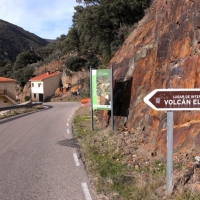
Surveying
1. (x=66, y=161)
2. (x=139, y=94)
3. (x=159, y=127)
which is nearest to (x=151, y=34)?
(x=139, y=94)

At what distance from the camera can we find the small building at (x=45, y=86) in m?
60.6

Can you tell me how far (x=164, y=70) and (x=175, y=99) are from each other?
463 cm

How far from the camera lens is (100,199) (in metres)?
5.22

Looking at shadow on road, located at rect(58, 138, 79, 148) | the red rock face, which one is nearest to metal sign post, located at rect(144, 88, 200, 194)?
the red rock face

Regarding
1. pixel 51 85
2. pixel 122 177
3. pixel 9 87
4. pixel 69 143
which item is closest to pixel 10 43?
pixel 51 85

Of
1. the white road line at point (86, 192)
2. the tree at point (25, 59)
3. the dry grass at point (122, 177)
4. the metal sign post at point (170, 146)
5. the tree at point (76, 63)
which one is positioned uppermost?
the tree at point (25, 59)

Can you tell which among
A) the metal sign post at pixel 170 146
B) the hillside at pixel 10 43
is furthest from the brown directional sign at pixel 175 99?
the hillside at pixel 10 43

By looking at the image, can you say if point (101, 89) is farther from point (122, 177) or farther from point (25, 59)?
point (25, 59)

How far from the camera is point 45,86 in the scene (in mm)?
60656

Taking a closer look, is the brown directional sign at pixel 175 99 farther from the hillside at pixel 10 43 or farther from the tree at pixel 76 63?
the hillside at pixel 10 43

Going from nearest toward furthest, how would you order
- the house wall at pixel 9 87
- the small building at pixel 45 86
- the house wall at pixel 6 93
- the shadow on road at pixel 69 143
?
the shadow on road at pixel 69 143, the house wall at pixel 6 93, the house wall at pixel 9 87, the small building at pixel 45 86

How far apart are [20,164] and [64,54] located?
65.8 m

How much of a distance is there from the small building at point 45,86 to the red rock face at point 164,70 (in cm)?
4837

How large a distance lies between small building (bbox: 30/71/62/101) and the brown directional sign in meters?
56.4
